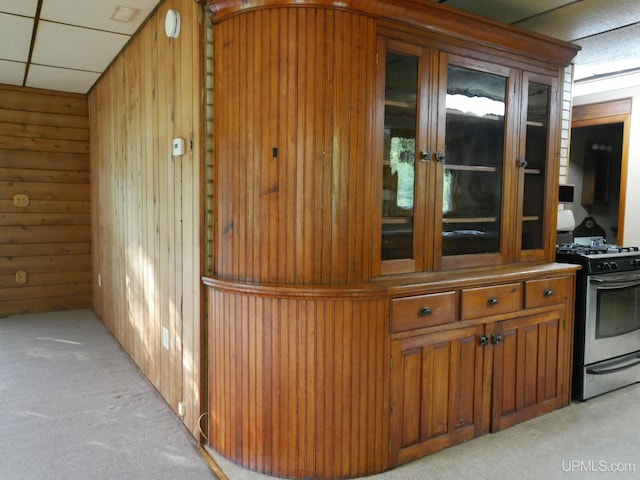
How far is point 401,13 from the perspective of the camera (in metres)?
2.20

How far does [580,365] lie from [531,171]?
4.17 feet

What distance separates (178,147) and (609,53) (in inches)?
129

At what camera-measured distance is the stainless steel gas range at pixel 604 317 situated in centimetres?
302

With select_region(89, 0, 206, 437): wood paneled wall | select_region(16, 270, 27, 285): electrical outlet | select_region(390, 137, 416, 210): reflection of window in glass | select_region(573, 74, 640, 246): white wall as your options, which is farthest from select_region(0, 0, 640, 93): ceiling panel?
select_region(16, 270, 27, 285): electrical outlet

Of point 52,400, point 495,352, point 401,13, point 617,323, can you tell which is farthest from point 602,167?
point 52,400

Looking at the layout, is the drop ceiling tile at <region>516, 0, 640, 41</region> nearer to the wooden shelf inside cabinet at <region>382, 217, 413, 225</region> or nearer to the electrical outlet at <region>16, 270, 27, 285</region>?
the wooden shelf inside cabinet at <region>382, 217, 413, 225</region>

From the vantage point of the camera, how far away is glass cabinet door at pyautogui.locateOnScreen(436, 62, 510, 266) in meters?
2.54

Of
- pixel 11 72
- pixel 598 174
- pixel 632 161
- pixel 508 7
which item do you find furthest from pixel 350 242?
pixel 598 174

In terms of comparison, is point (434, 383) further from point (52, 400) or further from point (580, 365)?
point (52, 400)

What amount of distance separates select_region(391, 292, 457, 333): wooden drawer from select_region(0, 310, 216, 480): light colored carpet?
44.5 inches

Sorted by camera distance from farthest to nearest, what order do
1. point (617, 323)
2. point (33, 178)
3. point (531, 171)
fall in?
point (33, 178) → point (617, 323) → point (531, 171)

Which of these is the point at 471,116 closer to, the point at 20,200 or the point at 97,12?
the point at 97,12

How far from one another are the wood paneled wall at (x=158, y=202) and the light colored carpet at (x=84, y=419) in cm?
14

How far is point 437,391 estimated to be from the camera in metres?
2.38
